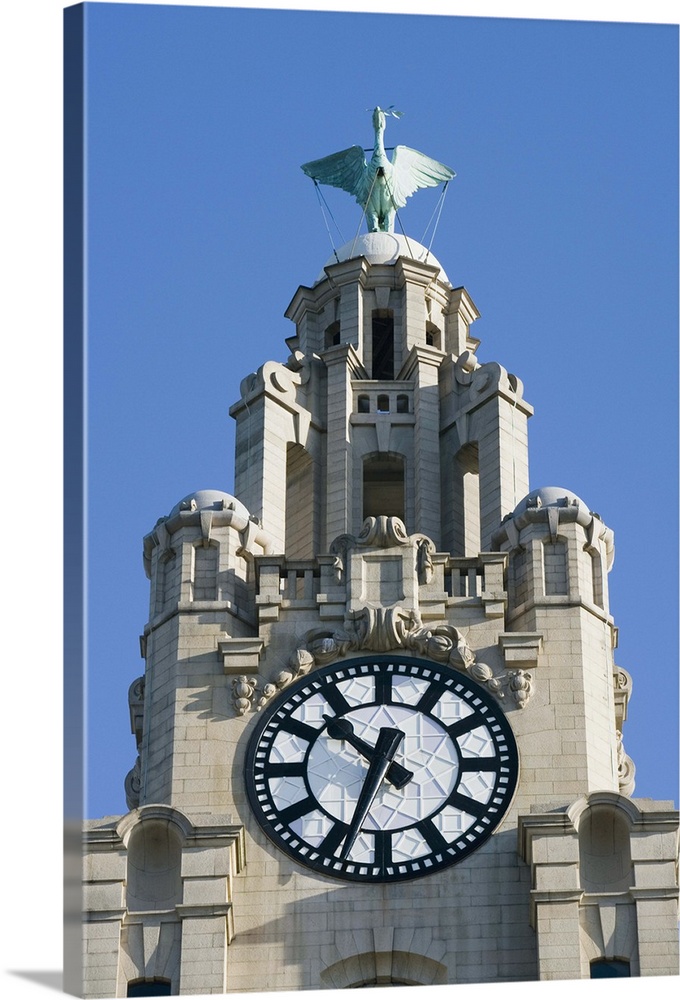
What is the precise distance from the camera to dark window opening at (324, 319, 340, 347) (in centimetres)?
4900

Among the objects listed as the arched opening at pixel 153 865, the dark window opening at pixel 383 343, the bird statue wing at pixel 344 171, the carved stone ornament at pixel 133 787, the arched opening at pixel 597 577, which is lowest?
the arched opening at pixel 153 865

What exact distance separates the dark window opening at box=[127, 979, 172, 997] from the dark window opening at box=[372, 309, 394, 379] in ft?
43.1

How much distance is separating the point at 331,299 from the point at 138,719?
7.82 metres

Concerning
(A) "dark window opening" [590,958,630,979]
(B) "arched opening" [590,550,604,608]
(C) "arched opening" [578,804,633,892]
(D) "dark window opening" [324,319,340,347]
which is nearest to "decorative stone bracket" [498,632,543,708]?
(B) "arched opening" [590,550,604,608]

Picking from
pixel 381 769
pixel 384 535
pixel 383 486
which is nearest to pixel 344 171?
pixel 383 486

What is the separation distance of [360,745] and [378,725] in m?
0.40

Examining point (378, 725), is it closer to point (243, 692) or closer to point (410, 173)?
point (243, 692)

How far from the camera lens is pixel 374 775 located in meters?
40.1

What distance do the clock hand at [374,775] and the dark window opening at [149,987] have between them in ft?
9.14

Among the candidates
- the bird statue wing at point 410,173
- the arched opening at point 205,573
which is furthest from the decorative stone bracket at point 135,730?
the bird statue wing at point 410,173

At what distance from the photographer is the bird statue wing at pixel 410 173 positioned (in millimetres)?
50219

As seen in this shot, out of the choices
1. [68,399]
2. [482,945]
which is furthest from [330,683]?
[68,399]

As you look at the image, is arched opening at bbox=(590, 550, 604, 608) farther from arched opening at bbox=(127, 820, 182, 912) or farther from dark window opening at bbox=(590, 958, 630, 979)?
arched opening at bbox=(127, 820, 182, 912)

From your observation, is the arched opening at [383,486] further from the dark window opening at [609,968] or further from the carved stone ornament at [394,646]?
the dark window opening at [609,968]
